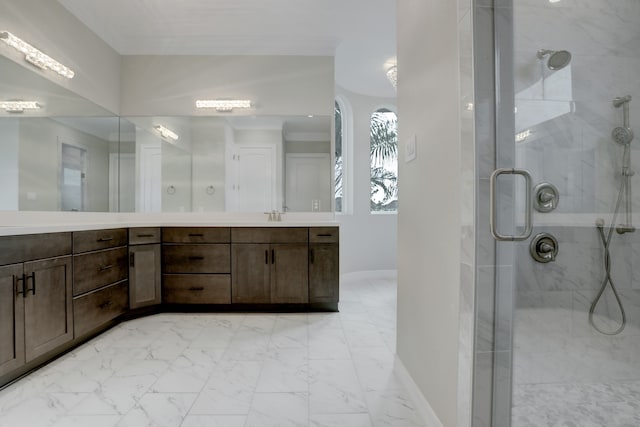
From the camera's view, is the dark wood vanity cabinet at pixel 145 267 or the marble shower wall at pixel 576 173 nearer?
the marble shower wall at pixel 576 173

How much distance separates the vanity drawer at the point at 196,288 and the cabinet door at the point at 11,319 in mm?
1218

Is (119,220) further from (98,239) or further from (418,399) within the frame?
(418,399)

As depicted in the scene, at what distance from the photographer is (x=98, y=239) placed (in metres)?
2.35

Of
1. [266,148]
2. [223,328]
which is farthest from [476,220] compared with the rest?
[266,148]

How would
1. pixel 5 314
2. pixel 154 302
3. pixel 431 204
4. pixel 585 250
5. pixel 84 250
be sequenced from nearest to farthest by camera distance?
pixel 585 250 → pixel 431 204 → pixel 5 314 → pixel 84 250 → pixel 154 302

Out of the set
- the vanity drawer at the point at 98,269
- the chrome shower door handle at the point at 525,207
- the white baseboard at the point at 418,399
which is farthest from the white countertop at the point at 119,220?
the chrome shower door handle at the point at 525,207

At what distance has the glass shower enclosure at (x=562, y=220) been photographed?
32.5 inches

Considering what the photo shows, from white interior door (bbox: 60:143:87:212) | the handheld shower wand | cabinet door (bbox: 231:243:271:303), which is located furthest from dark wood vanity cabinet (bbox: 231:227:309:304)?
the handheld shower wand

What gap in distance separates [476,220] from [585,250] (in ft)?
0.92

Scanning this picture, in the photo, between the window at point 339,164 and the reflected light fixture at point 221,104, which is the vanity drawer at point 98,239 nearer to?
the reflected light fixture at point 221,104

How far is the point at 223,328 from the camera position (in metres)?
2.54

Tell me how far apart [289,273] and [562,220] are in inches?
91.8

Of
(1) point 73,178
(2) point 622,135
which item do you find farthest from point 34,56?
(2) point 622,135

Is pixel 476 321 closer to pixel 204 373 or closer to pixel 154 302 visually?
pixel 204 373
